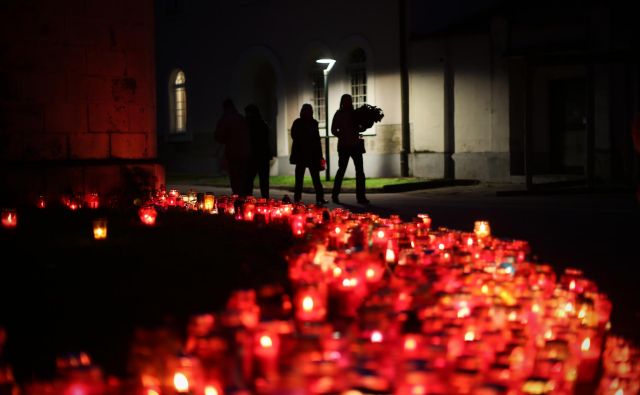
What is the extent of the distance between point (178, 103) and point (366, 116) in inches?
640

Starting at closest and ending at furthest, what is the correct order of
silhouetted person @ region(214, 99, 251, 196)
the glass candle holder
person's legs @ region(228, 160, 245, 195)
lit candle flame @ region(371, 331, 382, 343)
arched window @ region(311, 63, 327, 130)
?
lit candle flame @ region(371, 331, 382, 343) < the glass candle holder < silhouetted person @ region(214, 99, 251, 196) < person's legs @ region(228, 160, 245, 195) < arched window @ region(311, 63, 327, 130)

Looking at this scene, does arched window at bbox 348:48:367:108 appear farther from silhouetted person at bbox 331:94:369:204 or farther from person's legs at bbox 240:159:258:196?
person's legs at bbox 240:159:258:196

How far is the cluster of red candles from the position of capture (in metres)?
3.99

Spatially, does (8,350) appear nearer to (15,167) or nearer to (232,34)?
(15,167)

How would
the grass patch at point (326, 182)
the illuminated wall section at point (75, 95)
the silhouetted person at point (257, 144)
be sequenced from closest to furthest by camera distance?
the illuminated wall section at point (75, 95), the silhouetted person at point (257, 144), the grass patch at point (326, 182)

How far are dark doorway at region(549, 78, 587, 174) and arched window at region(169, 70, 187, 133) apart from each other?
47.0 feet

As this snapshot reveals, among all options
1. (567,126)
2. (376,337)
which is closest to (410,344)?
(376,337)

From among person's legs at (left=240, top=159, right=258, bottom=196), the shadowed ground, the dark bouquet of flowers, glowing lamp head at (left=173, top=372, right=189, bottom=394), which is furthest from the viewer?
the dark bouquet of flowers

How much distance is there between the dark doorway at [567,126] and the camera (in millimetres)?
22453

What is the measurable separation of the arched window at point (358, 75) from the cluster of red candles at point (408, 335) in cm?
1953

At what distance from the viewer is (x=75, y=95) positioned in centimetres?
1301

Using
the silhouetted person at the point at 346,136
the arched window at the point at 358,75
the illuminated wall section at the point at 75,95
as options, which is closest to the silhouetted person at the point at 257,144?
the silhouetted person at the point at 346,136

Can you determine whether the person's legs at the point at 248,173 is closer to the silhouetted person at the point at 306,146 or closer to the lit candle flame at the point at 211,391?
the silhouetted person at the point at 306,146

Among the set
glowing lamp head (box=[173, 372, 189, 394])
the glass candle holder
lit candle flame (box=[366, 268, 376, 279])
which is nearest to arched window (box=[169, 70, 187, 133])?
the glass candle holder
